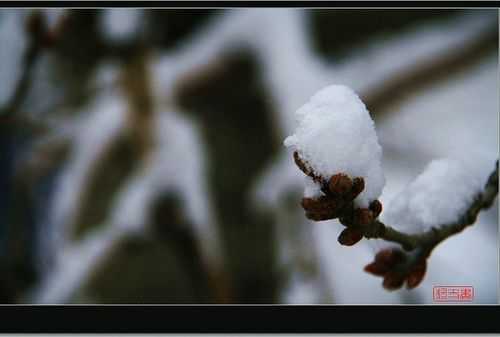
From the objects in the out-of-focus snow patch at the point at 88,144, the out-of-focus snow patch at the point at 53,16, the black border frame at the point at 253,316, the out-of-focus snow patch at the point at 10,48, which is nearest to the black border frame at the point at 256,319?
the black border frame at the point at 253,316

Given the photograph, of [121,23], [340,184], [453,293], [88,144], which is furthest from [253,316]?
[340,184]

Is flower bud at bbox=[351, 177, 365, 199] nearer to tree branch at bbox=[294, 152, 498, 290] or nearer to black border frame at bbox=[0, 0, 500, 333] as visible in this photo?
tree branch at bbox=[294, 152, 498, 290]

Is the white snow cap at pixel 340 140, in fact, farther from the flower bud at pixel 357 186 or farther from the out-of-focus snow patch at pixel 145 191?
the out-of-focus snow patch at pixel 145 191

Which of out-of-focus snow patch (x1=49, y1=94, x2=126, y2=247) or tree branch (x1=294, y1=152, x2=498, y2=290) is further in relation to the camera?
out-of-focus snow patch (x1=49, y1=94, x2=126, y2=247)

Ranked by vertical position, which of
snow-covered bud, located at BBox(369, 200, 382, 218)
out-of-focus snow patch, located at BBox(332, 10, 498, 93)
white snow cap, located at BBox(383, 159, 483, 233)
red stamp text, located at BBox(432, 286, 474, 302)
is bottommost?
red stamp text, located at BBox(432, 286, 474, 302)

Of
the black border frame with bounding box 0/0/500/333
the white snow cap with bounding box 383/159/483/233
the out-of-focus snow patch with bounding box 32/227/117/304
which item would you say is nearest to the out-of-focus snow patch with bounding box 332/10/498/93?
the black border frame with bounding box 0/0/500/333

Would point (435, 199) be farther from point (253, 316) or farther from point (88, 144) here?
point (88, 144)
